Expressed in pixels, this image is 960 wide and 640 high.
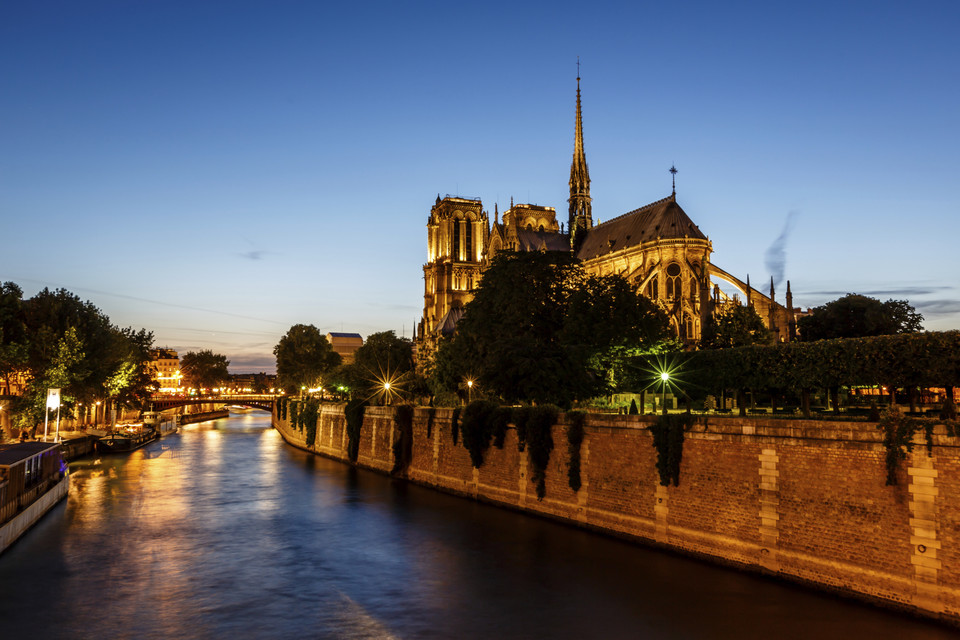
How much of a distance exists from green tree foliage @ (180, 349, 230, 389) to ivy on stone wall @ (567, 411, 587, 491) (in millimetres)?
176079

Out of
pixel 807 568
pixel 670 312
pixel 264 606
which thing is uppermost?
pixel 670 312

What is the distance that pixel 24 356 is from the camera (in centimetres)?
4838

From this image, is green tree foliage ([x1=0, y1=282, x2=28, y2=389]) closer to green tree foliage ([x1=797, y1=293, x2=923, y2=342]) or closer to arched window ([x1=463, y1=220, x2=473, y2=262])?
green tree foliage ([x1=797, y1=293, x2=923, y2=342])

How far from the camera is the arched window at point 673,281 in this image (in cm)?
7538

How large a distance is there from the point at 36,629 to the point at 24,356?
3572 cm

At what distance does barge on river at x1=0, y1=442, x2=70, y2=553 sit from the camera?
86.4ft

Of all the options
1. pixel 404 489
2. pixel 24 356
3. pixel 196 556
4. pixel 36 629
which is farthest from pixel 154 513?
pixel 24 356

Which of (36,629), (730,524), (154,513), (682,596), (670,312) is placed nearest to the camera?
(36,629)

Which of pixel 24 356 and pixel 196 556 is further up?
pixel 24 356

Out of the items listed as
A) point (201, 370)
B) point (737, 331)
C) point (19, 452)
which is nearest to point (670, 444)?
point (19, 452)

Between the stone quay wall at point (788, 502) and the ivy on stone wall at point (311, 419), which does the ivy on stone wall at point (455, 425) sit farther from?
the ivy on stone wall at point (311, 419)

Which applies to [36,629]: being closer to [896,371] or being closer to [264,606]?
[264,606]

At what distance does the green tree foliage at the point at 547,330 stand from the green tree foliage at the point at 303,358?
217 feet

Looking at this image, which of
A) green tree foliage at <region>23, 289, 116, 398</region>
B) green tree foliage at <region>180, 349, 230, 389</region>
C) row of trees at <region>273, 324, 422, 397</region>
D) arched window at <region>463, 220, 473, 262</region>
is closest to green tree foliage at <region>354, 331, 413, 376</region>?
row of trees at <region>273, 324, 422, 397</region>
